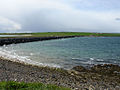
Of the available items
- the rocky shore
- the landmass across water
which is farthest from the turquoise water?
the rocky shore

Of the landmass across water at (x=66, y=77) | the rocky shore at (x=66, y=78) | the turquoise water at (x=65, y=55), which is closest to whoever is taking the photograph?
the rocky shore at (x=66, y=78)

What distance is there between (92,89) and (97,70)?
923 centimetres

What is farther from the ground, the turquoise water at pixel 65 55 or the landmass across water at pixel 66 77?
the landmass across water at pixel 66 77

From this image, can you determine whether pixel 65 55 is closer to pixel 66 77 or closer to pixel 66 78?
pixel 66 77

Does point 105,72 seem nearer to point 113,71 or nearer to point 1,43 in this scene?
point 113,71

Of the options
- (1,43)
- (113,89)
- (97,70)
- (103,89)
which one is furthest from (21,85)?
(1,43)

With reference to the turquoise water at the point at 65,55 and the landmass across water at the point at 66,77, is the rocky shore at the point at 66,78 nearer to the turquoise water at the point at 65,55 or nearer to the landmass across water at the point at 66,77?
the landmass across water at the point at 66,77

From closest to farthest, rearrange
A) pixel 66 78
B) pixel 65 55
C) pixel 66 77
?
pixel 66 78 → pixel 66 77 → pixel 65 55

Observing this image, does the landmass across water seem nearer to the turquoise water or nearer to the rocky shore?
the rocky shore

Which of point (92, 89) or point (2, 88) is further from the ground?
point (2, 88)

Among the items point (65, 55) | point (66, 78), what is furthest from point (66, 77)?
point (65, 55)

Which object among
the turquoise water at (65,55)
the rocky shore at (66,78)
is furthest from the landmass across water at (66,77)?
the turquoise water at (65,55)

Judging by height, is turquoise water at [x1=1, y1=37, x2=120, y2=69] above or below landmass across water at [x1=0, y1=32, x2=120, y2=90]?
below

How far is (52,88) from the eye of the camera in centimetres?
775
